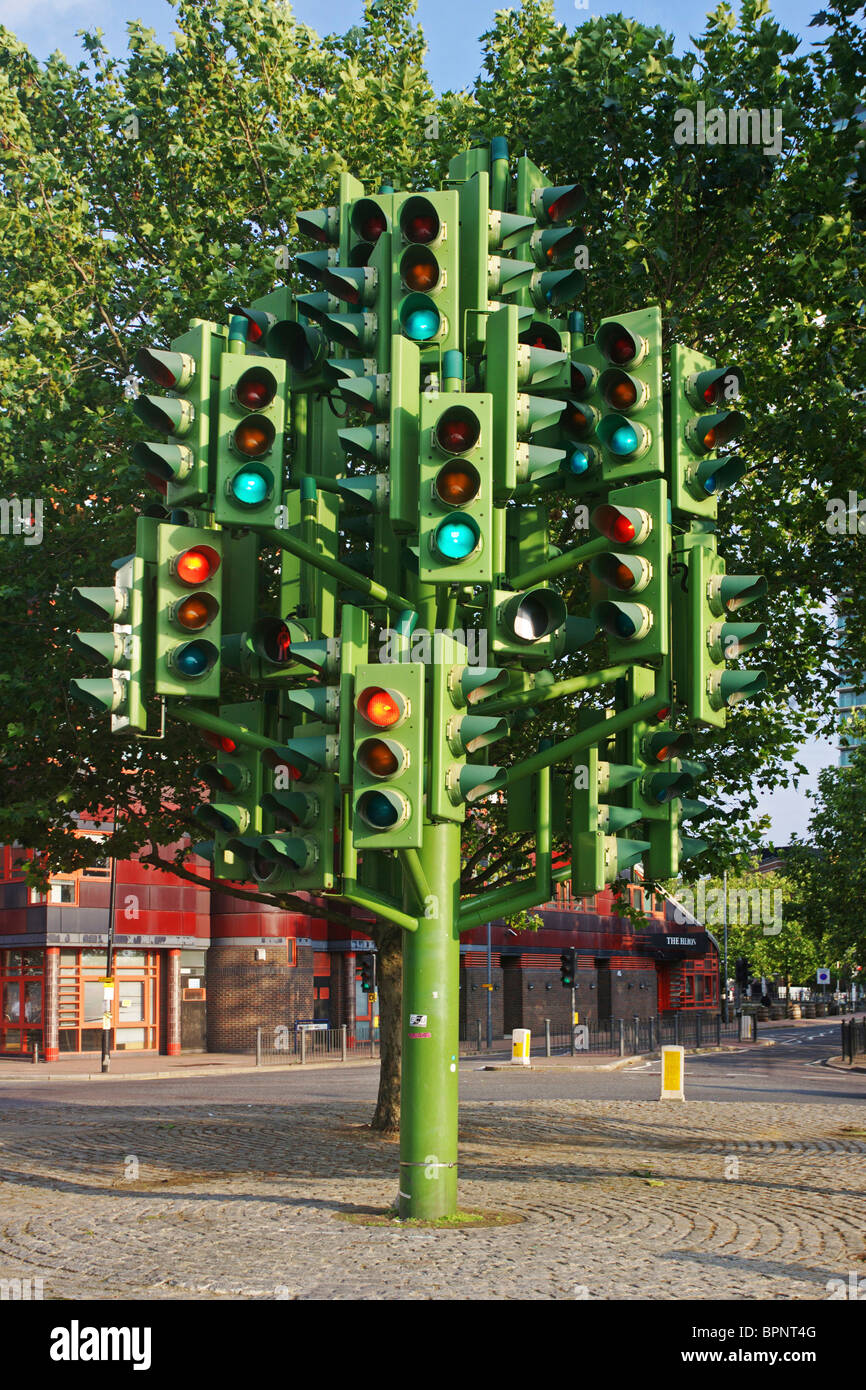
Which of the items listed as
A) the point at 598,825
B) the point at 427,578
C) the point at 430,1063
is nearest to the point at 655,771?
the point at 598,825

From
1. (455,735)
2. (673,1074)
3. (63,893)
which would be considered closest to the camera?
(455,735)

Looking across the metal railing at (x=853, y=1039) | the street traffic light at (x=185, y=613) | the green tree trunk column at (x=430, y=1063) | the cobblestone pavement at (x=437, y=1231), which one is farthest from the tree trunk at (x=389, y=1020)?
the metal railing at (x=853, y=1039)

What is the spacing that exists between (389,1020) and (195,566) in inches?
419

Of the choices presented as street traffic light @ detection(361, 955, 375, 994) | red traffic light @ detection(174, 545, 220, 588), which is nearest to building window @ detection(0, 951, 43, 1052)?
street traffic light @ detection(361, 955, 375, 994)

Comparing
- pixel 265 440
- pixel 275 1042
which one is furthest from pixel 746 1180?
pixel 275 1042

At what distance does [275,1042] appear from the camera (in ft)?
153

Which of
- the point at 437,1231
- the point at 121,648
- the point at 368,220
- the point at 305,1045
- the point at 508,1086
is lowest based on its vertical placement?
the point at 305,1045

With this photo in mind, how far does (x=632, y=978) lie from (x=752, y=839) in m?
57.0

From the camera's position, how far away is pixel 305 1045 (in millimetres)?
43750

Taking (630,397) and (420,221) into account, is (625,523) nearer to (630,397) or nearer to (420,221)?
(630,397)

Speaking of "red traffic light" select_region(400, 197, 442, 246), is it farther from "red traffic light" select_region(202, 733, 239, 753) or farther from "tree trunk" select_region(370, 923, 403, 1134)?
"tree trunk" select_region(370, 923, 403, 1134)

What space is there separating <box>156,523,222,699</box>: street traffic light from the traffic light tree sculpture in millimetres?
21

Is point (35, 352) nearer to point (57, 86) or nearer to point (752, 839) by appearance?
point (57, 86)

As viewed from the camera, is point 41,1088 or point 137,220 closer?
point 137,220
